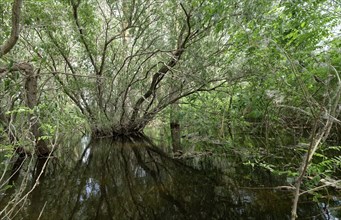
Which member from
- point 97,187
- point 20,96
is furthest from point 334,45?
point 20,96

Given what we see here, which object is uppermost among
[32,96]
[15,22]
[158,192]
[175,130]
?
[15,22]

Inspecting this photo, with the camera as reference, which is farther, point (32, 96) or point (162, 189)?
point (32, 96)

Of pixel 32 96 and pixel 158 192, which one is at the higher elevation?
pixel 32 96

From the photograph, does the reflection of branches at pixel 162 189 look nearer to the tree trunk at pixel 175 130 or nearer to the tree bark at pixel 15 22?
the tree trunk at pixel 175 130

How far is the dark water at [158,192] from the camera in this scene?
144 inches

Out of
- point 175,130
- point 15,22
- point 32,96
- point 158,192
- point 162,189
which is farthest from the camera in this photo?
point 175,130

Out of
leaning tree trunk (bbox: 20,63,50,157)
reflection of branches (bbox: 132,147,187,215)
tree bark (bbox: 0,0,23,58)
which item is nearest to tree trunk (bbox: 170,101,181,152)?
reflection of branches (bbox: 132,147,187,215)

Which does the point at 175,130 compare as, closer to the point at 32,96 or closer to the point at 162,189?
the point at 162,189

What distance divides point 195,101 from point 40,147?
4834 millimetres

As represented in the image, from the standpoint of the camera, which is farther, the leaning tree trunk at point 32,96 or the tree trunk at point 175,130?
the tree trunk at point 175,130

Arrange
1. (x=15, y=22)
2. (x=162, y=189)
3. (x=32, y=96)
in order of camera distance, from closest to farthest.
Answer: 1. (x=15, y=22)
2. (x=162, y=189)
3. (x=32, y=96)

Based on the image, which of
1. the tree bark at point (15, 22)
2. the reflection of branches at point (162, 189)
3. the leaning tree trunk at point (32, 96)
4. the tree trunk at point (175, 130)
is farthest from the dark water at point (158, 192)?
the tree trunk at point (175, 130)

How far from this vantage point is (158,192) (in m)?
4.59

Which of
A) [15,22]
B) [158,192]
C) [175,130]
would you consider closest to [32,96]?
[15,22]
